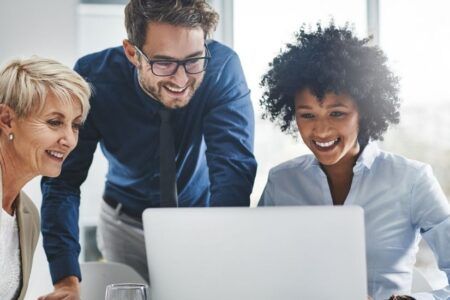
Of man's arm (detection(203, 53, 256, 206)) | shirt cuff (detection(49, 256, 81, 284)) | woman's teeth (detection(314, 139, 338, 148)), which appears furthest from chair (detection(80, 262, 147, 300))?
woman's teeth (detection(314, 139, 338, 148))

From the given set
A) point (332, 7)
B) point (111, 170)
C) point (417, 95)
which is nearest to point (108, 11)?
point (111, 170)

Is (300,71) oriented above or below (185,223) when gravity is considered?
above

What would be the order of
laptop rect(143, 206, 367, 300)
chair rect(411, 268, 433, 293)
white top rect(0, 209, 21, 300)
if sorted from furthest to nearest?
chair rect(411, 268, 433, 293) < white top rect(0, 209, 21, 300) < laptop rect(143, 206, 367, 300)

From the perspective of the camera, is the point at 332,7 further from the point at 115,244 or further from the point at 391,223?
the point at 115,244

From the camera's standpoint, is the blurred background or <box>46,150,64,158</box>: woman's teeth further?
the blurred background

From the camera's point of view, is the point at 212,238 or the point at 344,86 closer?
the point at 212,238

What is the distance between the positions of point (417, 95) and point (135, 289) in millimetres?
1790

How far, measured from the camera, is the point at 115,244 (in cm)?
307

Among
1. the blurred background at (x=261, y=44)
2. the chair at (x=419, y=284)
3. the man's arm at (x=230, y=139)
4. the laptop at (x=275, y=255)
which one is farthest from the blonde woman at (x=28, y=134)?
the chair at (x=419, y=284)

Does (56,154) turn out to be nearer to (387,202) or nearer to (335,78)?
(335,78)

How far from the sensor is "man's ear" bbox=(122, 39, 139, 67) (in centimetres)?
299

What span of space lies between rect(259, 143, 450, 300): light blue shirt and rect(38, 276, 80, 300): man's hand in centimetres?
84

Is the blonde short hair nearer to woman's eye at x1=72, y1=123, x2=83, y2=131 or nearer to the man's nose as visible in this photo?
woman's eye at x1=72, y1=123, x2=83, y2=131

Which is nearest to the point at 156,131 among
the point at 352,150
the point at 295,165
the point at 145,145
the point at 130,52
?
the point at 145,145
